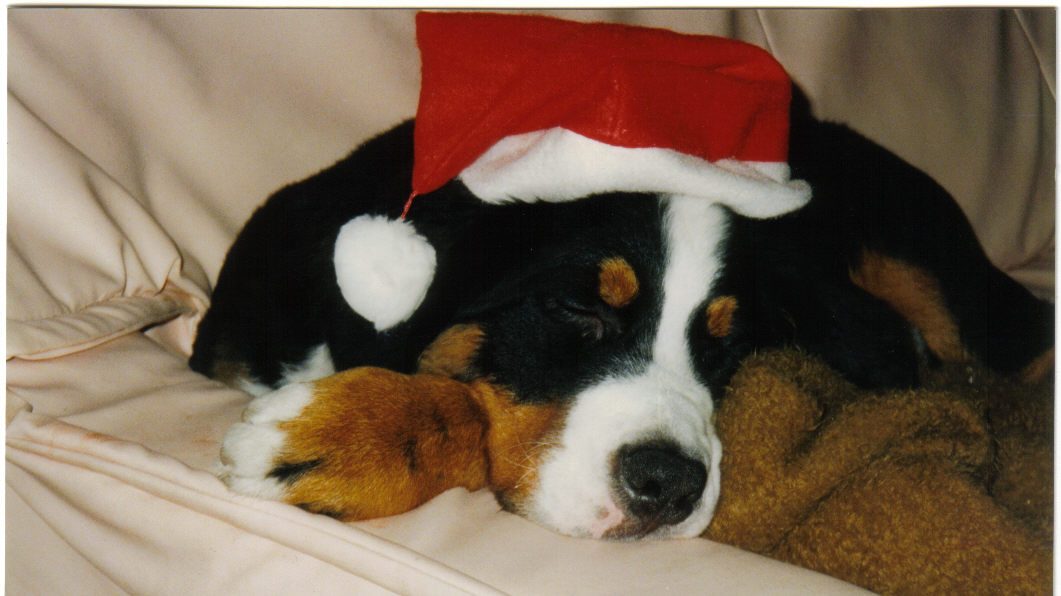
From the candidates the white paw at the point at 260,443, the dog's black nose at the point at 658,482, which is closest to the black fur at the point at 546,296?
the dog's black nose at the point at 658,482

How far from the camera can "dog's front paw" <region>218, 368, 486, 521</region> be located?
119 centimetres

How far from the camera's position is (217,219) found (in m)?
2.01

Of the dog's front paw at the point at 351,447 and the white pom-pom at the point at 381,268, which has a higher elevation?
the white pom-pom at the point at 381,268

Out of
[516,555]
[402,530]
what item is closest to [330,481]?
[402,530]

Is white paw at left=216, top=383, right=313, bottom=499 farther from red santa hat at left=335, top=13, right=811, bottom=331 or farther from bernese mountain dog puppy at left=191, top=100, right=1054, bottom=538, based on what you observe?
red santa hat at left=335, top=13, right=811, bottom=331

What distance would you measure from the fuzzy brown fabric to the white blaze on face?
0.20 ft

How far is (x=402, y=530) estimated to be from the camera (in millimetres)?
1186

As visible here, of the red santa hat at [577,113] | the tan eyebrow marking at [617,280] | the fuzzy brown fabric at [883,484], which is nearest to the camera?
the fuzzy brown fabric at [883,484]

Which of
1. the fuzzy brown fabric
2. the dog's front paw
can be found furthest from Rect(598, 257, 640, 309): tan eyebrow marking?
the dog's front paw

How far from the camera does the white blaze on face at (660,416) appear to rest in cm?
132

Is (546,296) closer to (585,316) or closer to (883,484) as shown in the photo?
(585,316)

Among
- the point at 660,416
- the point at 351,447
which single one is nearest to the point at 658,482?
the point at 660,416

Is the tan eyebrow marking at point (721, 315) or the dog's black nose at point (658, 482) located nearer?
the dog's black nose at point (658, 482)

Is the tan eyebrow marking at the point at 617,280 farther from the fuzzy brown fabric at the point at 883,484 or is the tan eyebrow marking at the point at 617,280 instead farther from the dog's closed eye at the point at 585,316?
the fuzzy brown fabric at the point at 883,484
